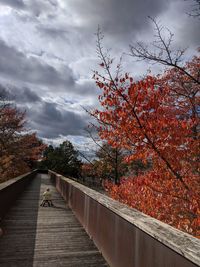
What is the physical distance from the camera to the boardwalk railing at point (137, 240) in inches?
97.7

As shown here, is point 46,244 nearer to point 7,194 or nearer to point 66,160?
point 7,194

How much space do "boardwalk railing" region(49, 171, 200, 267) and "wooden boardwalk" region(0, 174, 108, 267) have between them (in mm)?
393

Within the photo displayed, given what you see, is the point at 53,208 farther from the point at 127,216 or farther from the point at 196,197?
the point at 127,216

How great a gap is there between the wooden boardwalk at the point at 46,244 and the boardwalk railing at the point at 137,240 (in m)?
0.39

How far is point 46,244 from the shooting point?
5.98 metres

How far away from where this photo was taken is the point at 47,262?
4859 mm

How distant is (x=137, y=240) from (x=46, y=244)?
10.6 ft

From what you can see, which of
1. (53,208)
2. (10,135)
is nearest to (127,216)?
(53,208)


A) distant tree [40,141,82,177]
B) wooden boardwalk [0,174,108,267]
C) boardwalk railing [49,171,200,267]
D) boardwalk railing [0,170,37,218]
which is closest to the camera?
boardwalk railing [49,171,200,267]

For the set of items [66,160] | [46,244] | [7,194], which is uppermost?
[66,160]

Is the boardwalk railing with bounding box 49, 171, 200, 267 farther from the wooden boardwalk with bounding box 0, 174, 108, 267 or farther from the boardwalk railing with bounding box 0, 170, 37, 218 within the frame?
the boardwalk railing with bounding box 0, 170, 37, 218

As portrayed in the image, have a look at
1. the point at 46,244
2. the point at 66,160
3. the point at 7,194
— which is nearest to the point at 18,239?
the point at 46,244

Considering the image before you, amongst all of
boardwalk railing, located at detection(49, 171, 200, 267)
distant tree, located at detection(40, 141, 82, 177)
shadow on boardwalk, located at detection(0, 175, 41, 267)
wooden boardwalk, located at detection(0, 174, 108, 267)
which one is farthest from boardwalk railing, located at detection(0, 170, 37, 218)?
distant tree, located at detection(40, 141, 82, 177)

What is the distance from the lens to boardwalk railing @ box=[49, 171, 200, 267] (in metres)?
2.48
